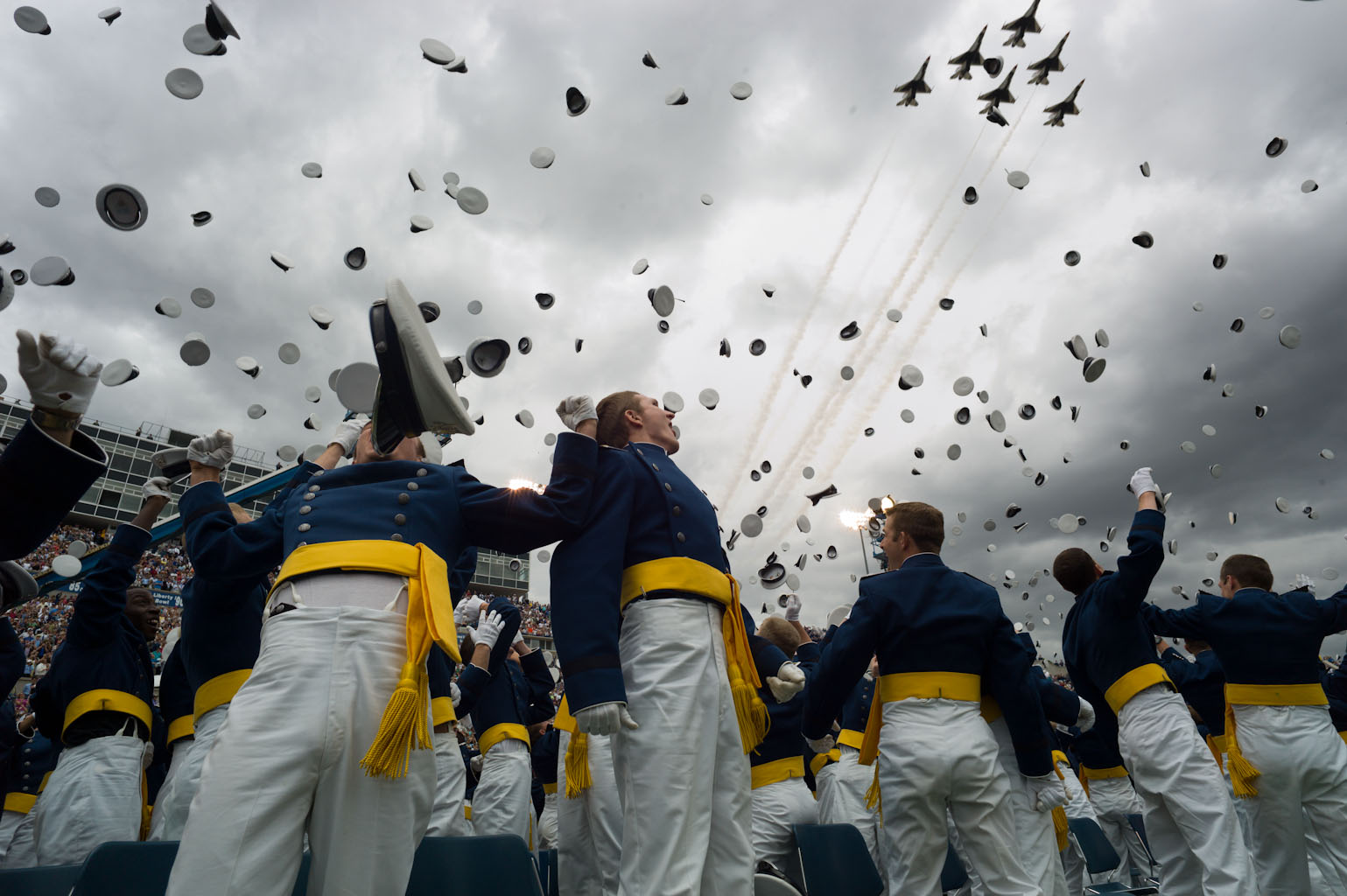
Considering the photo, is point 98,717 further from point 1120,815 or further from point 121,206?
point 1120,815

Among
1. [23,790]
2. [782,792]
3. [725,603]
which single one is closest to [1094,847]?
[782,792]

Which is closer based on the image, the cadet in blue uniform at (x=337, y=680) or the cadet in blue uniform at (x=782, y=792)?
the cadet in blue uniform at (x=337, y=680)

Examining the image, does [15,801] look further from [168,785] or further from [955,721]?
[955,721]

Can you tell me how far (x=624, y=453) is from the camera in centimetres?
353

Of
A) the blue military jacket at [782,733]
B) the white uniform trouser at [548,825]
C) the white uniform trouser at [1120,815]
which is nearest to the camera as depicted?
the blue military jacket at [782,733]

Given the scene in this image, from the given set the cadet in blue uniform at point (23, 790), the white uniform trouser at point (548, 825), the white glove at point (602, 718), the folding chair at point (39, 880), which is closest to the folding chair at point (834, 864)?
the white glove at point (602, 718)

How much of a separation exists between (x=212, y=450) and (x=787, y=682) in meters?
2.74

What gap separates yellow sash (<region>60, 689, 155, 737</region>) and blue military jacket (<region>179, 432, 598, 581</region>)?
2.66 meters

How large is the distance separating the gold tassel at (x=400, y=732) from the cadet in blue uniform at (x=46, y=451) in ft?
3.21

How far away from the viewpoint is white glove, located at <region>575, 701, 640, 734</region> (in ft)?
8.86

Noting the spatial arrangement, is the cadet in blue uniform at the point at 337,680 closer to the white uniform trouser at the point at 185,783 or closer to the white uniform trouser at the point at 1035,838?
the white uniform trouser at the point at 185,783

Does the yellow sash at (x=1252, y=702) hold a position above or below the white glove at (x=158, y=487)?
below

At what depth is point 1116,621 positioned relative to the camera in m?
5.26

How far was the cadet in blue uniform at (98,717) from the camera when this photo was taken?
452 cm
